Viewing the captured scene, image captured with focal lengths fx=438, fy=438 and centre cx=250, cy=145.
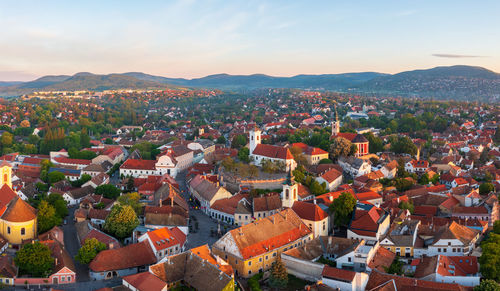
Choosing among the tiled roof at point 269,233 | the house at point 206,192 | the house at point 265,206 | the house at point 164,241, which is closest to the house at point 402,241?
the tiled roof at point 269,233

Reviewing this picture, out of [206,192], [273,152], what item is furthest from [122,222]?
[273,152]

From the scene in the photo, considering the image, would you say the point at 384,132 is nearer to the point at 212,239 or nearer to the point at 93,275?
the point at 212,239

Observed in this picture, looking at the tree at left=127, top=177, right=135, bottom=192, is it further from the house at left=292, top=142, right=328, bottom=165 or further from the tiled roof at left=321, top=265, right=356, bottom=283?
the tiled roof at left=321, top=265, right=356, bottom=283

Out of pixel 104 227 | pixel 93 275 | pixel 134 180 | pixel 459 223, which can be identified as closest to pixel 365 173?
pixel 459 223

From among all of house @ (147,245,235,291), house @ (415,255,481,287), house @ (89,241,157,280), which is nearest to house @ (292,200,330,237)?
house @ (415,255,481,287)

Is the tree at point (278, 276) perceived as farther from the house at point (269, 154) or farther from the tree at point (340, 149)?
the tree at point (340, 149)

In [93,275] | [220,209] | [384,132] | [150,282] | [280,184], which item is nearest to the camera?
[150,282]
